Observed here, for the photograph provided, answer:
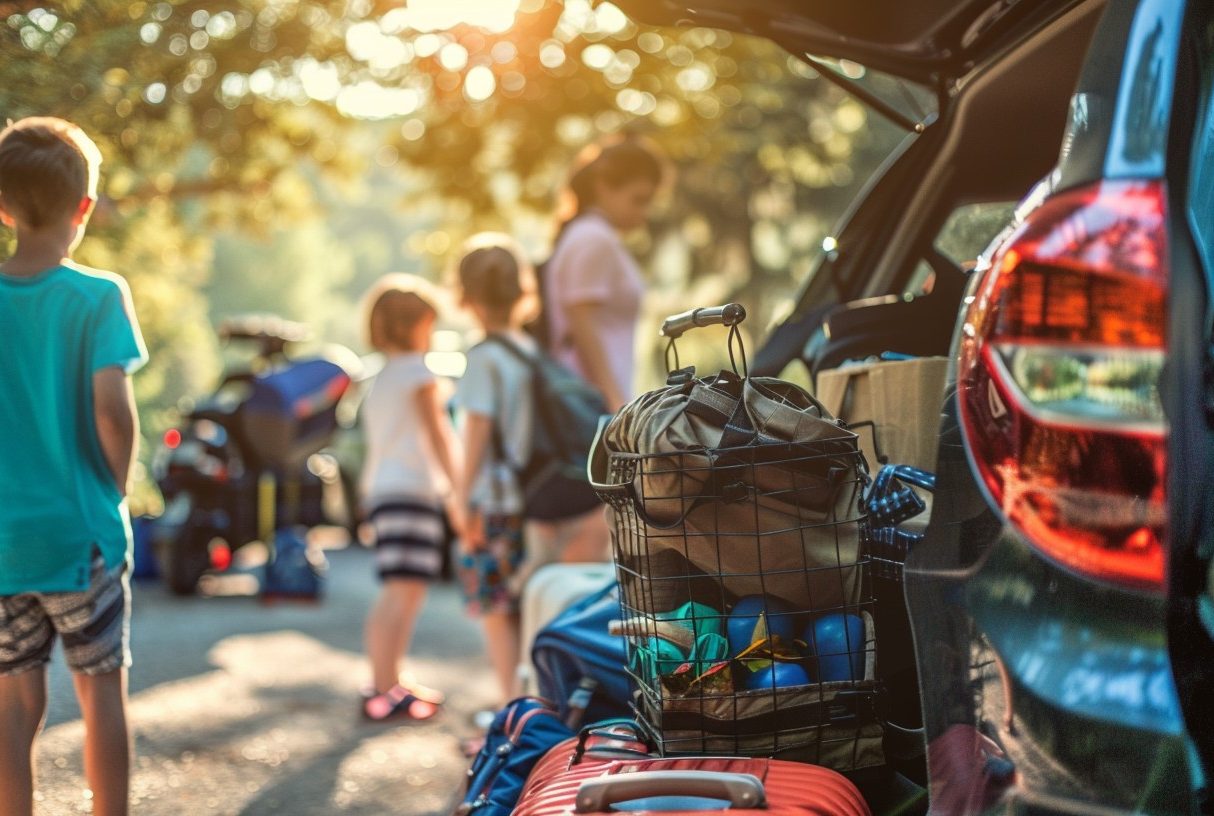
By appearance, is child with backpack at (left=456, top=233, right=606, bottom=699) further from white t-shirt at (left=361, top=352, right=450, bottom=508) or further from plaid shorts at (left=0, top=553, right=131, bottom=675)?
plaid shorts at (left=0, top=553, right=131, bottom=675)

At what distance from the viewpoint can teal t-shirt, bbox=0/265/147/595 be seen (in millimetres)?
3074

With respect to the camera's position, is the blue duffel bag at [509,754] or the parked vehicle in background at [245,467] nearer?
the blue duffel bag at [509,754]

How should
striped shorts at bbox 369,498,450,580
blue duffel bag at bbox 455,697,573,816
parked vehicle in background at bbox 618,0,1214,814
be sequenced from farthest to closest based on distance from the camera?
1. striped shorts at bbox 369,498,450,580
2. blue duffel bag at bbox 455,697,573,816
3. parked vehicle in background at bbox 618,0,1214,814

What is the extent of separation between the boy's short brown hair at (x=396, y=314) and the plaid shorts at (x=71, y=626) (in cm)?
272

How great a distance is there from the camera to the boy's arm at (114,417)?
123 inches

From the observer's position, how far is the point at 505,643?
5.14m

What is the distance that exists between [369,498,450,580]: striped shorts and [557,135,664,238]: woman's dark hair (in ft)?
4.35

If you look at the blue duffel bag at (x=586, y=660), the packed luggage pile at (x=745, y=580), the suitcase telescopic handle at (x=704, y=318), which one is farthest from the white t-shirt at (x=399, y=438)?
the packed luggage pile at (x=745, y=580)

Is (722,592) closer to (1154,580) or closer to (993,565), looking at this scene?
(993,565)

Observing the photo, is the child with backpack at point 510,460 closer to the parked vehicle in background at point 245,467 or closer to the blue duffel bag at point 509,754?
the blue duffel bag at point 509,754

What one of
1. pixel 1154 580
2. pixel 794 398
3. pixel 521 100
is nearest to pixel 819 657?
pixel 794 398

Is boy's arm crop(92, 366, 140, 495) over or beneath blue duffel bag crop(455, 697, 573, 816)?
over

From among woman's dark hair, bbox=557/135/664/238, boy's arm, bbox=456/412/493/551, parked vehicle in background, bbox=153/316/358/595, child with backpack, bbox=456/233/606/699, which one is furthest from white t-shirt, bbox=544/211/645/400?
parked vehicle in background, bbox=153/316/358/595

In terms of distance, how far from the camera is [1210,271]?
161 cm
